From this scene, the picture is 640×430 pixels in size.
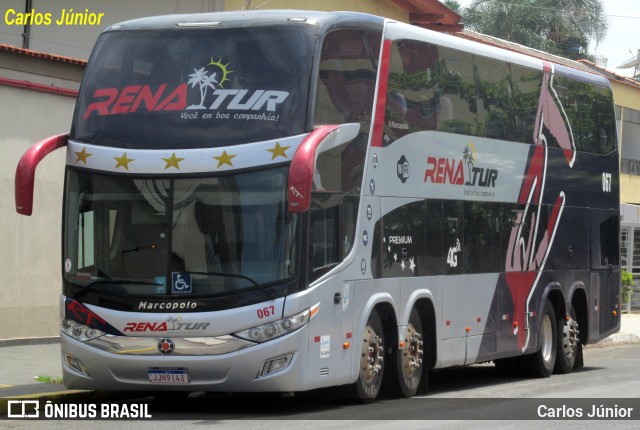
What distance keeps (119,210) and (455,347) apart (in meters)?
5.12

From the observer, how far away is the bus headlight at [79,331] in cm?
1291

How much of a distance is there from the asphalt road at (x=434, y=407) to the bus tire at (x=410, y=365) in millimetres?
163

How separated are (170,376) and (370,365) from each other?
2.51 meters

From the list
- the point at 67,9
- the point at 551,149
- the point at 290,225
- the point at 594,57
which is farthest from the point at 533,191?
the point at 594,57

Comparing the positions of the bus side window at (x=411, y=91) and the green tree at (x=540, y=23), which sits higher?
the green tree at (x=540, y=23)

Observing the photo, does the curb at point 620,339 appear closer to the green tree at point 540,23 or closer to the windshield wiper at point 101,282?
the windshield wiper at point 101,282

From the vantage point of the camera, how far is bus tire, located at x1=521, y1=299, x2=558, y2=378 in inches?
748

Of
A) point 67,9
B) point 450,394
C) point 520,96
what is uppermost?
point 67,9

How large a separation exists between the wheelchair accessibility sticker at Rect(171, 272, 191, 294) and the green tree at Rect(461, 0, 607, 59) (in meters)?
52.1

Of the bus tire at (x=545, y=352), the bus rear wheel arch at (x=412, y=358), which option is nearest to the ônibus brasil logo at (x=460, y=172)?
the bus rear wheel arch at (x=412, y=358)

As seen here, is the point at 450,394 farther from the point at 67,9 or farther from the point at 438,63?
the point at 67,9

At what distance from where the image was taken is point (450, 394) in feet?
52.9

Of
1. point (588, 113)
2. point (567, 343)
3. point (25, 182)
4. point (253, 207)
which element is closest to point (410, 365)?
point (253, 207)

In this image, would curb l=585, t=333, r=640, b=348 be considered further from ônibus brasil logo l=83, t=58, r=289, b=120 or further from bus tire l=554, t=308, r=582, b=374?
ônibus brasil logo l=83, t=58, r=289, b=120
